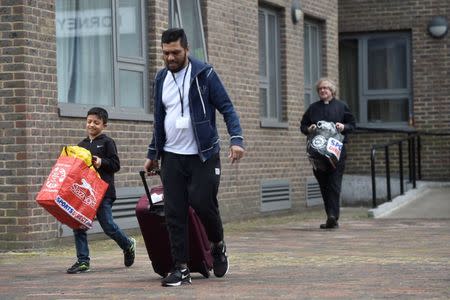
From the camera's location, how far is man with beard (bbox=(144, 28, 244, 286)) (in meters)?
8.75

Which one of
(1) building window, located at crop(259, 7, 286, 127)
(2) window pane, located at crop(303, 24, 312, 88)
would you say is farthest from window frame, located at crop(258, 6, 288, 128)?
(2) window pane, located at crop(303, 24, 312, 88)

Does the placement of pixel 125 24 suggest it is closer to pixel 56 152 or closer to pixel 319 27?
pixel 56 152

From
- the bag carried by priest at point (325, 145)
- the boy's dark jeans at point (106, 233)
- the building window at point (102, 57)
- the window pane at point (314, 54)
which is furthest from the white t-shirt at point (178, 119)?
the window pane at point (314, 54)

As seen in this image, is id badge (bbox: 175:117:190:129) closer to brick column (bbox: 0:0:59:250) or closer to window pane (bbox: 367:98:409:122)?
brick column (bbox: 0:0:59:250)

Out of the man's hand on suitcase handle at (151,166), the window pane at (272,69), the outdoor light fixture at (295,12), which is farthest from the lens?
the outdoor light fixture at (295,12)

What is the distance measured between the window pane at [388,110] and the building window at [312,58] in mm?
2620

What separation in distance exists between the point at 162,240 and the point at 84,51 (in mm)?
5032

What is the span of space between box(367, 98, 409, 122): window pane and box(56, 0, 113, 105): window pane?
34.6 feet

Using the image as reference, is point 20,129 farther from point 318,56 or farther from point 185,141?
point 318,56

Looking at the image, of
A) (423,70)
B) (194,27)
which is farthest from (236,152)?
(423,70)

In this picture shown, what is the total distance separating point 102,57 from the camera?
14078mm

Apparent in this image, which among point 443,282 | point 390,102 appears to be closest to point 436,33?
point 390,102

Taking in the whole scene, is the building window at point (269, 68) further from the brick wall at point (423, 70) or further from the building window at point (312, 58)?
the brick wall at point (423, 70)

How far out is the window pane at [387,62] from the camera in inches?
934
